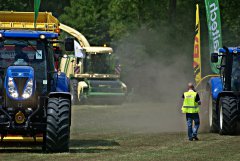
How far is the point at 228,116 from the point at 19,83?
24.7 ft

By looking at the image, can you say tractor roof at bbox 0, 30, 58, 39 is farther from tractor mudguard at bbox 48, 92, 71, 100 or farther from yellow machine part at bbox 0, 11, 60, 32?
yellow machine part at bbox 0, 11, 60, 32

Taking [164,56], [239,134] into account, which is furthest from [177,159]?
[164,56]

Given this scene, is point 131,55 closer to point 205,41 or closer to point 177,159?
point 205,41

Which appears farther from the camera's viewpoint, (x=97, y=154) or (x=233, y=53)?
(x=233, y=53)

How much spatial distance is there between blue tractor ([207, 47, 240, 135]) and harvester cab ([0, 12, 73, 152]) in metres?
6.10

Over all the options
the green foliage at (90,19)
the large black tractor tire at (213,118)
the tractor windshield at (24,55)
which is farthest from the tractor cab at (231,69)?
the green foliage at (90,19)

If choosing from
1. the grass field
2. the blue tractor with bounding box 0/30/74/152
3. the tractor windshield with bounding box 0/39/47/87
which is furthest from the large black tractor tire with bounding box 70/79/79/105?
the blue tractor with bounding box 0/30/74/152

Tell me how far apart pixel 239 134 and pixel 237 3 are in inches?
1262

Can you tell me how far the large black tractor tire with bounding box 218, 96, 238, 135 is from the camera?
2316 centimetres

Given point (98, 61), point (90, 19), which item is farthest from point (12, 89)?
point (90, 19)

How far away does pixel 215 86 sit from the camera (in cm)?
2502

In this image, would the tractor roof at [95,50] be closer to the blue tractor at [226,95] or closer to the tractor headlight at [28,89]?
the blue tractor at [226,95]

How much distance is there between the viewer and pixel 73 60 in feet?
149

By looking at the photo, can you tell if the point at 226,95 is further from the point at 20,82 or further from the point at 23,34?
the point at 20,82
